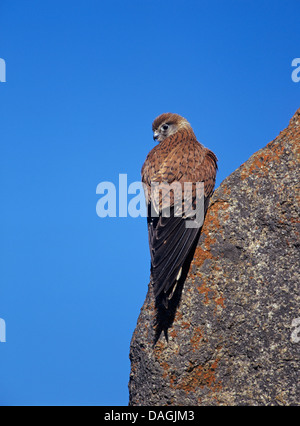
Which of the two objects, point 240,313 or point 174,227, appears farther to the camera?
point 174,227

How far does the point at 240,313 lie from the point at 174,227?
0.89 m

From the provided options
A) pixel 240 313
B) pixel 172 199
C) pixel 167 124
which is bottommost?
Answer: pixel 240 313

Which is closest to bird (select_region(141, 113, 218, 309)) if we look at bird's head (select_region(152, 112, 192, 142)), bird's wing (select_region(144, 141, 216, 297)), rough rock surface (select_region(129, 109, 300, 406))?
bird's wing (select_region(144, 141, 216, 297))

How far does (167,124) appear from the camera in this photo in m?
6.10

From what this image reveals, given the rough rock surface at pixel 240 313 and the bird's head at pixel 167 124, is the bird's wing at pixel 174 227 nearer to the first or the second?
the rough rock surface at pixel 240 313

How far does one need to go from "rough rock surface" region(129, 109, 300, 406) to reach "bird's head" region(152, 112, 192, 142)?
2228mm

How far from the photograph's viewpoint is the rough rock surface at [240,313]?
3.64 meters

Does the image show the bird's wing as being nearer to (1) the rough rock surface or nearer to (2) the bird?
(2) the bird

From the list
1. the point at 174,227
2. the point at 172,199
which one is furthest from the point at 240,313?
the point at 172,199

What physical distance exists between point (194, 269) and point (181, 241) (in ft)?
0.86

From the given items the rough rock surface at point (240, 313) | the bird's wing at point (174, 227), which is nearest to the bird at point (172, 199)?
the bird's wing at point (174, 227)

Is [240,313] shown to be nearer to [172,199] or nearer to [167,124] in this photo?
[172,199]

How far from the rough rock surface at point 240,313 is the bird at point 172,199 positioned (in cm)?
17
